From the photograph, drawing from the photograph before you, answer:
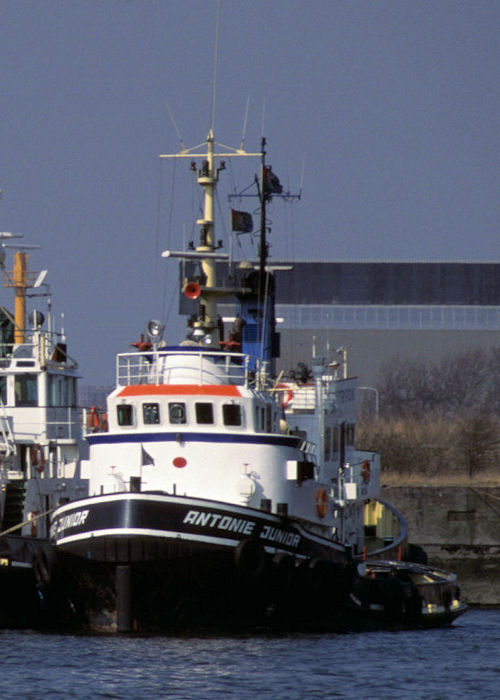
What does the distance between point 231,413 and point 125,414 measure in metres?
2.50

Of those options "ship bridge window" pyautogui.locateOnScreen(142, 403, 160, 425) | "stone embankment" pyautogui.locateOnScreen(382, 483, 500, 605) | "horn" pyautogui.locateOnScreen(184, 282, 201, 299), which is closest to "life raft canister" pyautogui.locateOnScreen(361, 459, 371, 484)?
"horn" pyautogui.locateOnScreen(184, 282, 201, 299)

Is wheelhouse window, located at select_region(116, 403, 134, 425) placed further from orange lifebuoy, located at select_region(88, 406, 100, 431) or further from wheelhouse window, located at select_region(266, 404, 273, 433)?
wheelhouse window, located at select_region(266, 404, 273, 433)

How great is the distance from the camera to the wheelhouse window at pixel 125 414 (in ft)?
126

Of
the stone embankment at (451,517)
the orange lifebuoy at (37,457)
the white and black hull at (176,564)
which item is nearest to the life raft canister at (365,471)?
the orange lifebuoy at (37,457)

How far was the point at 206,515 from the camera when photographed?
3559 cm

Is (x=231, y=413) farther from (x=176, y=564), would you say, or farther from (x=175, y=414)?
(x=176, y=564)

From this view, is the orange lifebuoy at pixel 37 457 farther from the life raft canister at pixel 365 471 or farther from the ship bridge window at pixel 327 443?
the life raft canister at pixel 365 471

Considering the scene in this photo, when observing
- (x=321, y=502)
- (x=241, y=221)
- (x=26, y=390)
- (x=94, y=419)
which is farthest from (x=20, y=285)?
(x=321, y=502)

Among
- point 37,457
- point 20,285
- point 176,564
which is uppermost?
point 20,285

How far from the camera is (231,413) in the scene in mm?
37812

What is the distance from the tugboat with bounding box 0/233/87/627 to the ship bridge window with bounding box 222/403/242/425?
512 cm

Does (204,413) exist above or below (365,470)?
above

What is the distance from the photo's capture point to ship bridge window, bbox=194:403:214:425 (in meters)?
37.9

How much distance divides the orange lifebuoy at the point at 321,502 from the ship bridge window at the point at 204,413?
3671 millimetres
